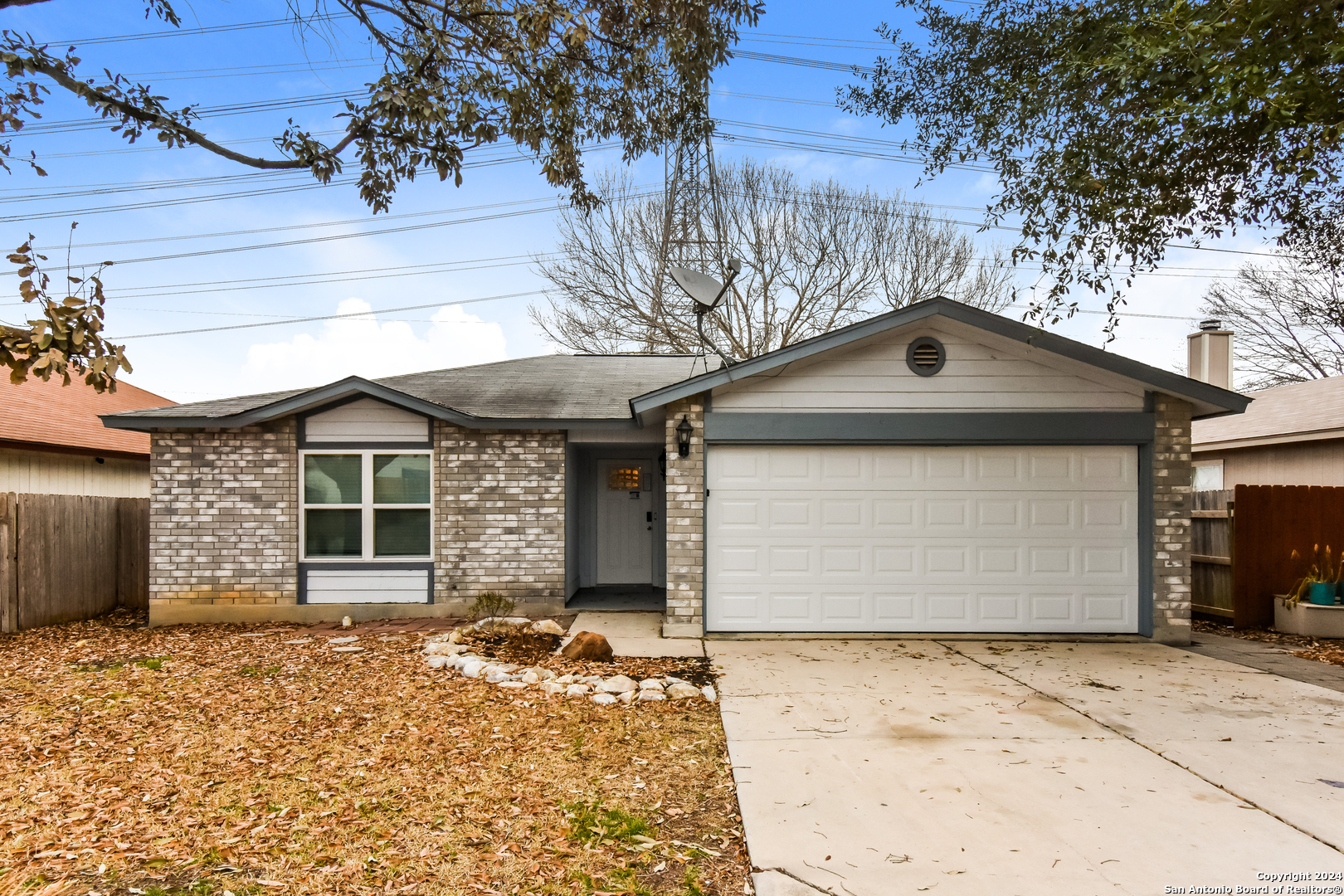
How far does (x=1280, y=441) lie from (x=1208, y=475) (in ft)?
8.06

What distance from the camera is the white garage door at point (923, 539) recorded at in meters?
8.02

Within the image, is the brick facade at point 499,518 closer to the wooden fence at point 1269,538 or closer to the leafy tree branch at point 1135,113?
the leafy tree branch at point 1135,113

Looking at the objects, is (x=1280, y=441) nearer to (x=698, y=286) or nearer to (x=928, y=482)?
(x=928, y=482)

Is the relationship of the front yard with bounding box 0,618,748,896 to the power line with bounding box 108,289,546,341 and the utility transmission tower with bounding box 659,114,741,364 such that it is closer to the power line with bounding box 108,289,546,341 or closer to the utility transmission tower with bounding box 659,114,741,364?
the utility transmission tower with bounding box 659,114,741,364

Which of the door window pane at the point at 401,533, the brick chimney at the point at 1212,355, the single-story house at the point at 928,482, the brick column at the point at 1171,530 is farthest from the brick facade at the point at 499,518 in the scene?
the brick chimney at the point at 1212,355

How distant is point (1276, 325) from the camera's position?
21.0 meters

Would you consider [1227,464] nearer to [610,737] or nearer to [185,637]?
[610,737]

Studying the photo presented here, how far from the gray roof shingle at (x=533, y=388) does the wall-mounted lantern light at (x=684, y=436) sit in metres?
1.05

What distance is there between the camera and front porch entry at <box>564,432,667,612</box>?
1095 centimetres

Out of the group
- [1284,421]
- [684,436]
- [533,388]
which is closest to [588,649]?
[684,436]

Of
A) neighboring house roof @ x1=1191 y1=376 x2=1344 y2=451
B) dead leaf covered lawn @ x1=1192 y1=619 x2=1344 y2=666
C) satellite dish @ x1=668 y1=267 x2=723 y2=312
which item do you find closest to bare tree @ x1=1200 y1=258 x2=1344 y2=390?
neighboring house roof @ x1=1191 y1=376 x2=1344 y2=451

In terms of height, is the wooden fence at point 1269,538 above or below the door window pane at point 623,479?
below

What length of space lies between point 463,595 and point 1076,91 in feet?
27.5

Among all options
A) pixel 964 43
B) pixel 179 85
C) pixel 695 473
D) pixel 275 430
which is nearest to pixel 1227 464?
pixel 964 43
